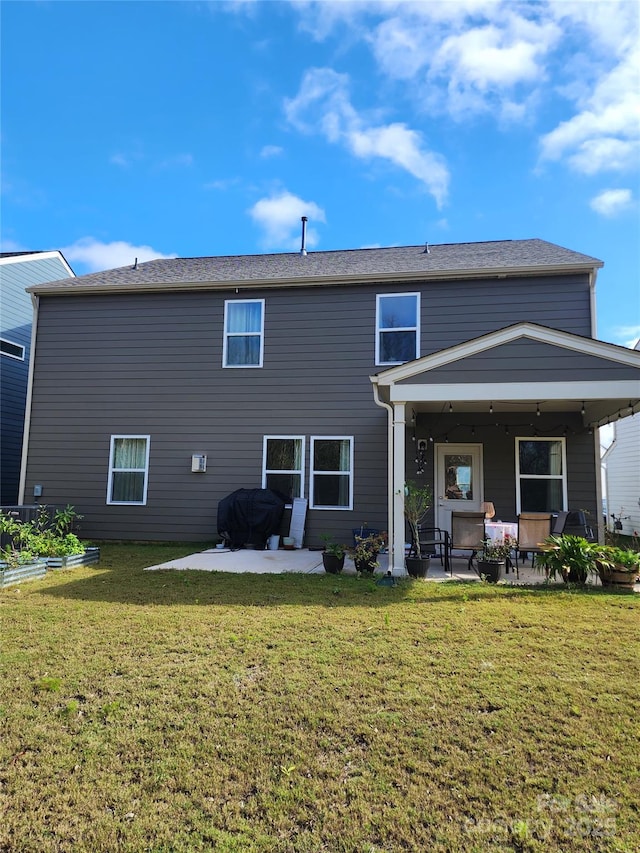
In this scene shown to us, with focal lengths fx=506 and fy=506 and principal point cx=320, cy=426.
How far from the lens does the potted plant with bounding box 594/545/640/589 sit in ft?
19.9

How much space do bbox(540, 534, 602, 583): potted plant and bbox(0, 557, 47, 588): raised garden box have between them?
21.7 ft

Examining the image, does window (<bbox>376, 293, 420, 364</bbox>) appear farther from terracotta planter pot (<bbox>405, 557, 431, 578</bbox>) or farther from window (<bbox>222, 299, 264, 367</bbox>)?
terracotta planter pot (<bbox>405, 557, 431, 578</bbox>)

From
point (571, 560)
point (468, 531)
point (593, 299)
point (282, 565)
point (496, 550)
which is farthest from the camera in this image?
point (593, 299)

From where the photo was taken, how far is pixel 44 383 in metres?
11.0

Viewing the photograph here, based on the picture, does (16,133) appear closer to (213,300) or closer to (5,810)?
(213,300)

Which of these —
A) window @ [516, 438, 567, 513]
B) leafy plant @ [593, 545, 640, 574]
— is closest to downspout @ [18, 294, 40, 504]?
window @ [516, 438, 567, 513]

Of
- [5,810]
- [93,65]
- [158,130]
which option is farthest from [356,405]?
[5,810]

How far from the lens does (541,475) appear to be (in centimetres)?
936

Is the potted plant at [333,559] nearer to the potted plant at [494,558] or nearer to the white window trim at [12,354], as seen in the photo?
the potted plant at [494,558]

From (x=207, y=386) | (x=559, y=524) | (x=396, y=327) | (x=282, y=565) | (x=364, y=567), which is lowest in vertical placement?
(x=282, y=565)

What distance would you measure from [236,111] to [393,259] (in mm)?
4169

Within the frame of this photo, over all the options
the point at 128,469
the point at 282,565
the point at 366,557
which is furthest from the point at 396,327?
the point at 128,469

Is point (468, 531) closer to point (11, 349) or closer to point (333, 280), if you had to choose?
point (333, 280)

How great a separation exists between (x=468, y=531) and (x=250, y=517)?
4113 millimetres
